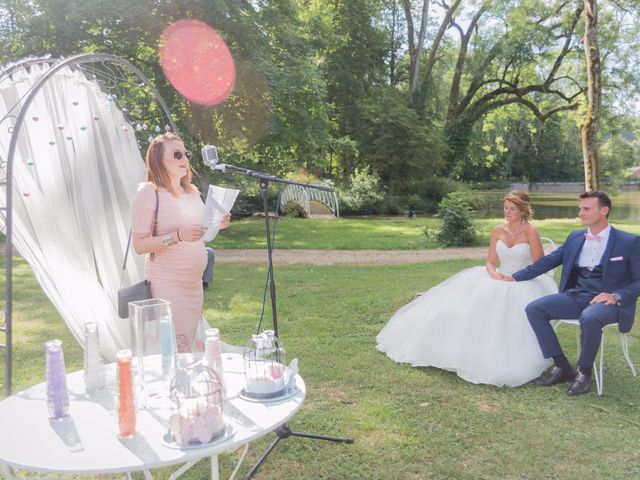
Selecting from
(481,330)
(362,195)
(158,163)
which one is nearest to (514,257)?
(481,330)

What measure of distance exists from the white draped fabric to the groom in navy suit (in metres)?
3.54

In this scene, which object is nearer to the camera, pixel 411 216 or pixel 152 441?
pixel 152 441

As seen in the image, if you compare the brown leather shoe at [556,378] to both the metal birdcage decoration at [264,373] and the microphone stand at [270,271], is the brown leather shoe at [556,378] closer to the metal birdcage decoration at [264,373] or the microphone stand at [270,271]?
the microphone stand at [270,271]

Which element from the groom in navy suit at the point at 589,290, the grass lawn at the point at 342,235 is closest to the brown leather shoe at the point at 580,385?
the groom in navy suit at the point at 589,290

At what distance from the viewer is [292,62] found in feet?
46.7

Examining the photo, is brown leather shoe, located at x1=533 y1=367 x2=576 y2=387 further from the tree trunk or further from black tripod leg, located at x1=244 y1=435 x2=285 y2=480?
the tree trunk

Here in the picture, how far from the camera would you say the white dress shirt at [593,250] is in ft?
13.8

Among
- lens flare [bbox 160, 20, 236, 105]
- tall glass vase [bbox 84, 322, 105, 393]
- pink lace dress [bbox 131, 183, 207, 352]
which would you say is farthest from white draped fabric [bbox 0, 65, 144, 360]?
lens flare [bbox 160, 20, 236, 105]

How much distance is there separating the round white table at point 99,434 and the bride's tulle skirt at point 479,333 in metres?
2.34

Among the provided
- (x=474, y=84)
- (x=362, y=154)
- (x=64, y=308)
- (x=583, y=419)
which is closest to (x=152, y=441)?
(x=64, y=308)

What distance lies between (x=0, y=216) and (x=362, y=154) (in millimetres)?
23762

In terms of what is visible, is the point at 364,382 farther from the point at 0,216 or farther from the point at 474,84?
the point at 474,84

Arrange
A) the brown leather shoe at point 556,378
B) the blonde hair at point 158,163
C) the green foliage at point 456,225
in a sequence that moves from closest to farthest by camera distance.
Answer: the blonde hair at point 158,163 → the brown leather shoe at point 556,378 → the green foliage at point 456,225

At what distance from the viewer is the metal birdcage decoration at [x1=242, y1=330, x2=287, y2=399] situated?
2.31 m
